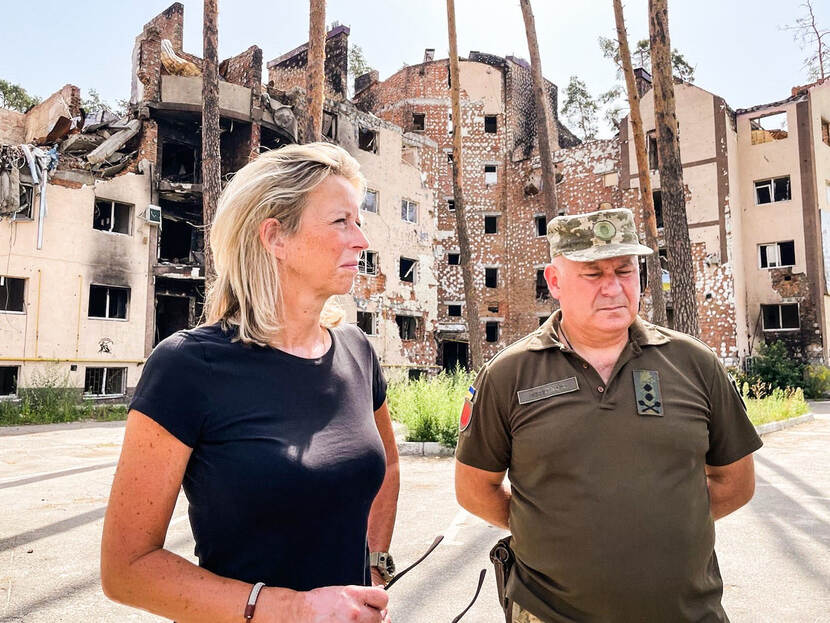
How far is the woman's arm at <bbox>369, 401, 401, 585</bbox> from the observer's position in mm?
1919

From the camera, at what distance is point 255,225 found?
1.72 metres

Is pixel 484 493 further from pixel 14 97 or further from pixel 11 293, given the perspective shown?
pixel 14 97

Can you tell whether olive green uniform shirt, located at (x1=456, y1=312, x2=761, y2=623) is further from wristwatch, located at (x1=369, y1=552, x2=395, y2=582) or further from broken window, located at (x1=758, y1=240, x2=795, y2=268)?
broken window, located at (x1=758, y1=240, x2=795, y2=268)

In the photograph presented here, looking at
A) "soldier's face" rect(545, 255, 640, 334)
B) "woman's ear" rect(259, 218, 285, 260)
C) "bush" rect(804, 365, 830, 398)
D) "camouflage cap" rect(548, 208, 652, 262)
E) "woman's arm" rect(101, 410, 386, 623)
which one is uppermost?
"camouflage cap" rect(548, 208, 652, 262)

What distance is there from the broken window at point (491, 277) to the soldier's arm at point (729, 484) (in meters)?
31.5

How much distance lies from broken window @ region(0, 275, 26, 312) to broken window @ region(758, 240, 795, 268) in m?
29.2

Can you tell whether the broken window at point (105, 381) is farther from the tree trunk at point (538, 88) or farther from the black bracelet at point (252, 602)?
the black bracelet at point (252, 602)

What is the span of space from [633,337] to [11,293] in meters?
20.7

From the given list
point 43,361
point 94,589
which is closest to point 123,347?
point 43,361

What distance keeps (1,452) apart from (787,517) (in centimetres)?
1241

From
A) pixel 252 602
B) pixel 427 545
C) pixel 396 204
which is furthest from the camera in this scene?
pixel 396 204

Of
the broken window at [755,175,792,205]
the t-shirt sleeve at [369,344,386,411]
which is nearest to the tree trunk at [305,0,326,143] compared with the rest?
the t-shirt sleeve at [369,344,386,411]

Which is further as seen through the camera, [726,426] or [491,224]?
[491,224]

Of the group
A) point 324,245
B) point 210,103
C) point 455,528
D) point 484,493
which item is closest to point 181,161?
point 210,103
